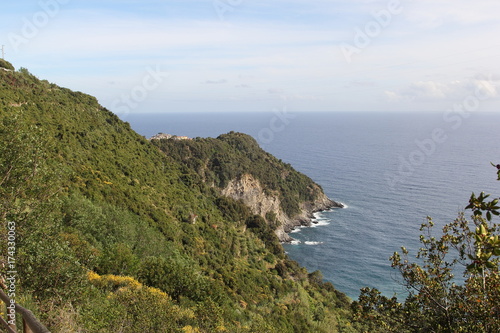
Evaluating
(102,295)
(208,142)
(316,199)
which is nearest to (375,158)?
(316,199)

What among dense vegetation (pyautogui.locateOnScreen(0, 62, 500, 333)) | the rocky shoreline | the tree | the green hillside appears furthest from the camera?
the rocky shoreline

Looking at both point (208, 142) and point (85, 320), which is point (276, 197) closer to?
point (208, 142)

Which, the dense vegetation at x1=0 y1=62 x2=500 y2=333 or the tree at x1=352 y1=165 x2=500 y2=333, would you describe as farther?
the dense vegetation at x1=0 y1=62 x2=500 y2=333

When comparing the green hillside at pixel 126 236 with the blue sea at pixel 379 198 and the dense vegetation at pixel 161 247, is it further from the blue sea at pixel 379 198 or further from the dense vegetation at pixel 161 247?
the blue sea at pixel 379 198

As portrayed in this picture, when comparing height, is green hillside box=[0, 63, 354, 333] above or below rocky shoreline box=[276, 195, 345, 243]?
below

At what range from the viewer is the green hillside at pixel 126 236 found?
10922 mm

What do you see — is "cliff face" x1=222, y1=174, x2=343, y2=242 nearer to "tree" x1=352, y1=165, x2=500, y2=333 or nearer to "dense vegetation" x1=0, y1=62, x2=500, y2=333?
"dense vegetation" x1=0, y1=62, x2=500, y2=333

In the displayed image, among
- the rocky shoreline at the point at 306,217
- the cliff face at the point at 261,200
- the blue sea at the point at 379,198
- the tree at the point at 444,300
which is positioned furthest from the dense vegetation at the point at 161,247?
the blue sea at the point at 379,198

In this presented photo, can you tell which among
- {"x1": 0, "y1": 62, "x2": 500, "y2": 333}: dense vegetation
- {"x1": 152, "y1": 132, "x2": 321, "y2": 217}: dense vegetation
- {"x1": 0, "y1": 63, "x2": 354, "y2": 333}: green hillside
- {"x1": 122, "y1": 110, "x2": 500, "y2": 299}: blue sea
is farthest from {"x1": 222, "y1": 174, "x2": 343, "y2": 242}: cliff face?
{"x1": 122, "y1": 110, "x2": 500, "y2": 299}: blue sea

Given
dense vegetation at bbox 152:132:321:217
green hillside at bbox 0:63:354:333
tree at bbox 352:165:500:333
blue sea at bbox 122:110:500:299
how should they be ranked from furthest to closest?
dense vegetation at bbox 152:132:321:217
blue sea at bbox 122:110:500:299
green hillside at bbox 0:63:354:333
tree at bbox 352:165:500:333

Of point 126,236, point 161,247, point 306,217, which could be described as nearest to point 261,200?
point 306,217

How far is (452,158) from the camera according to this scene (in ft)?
402

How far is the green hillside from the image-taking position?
1092cm

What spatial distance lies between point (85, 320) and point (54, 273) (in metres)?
1.83
